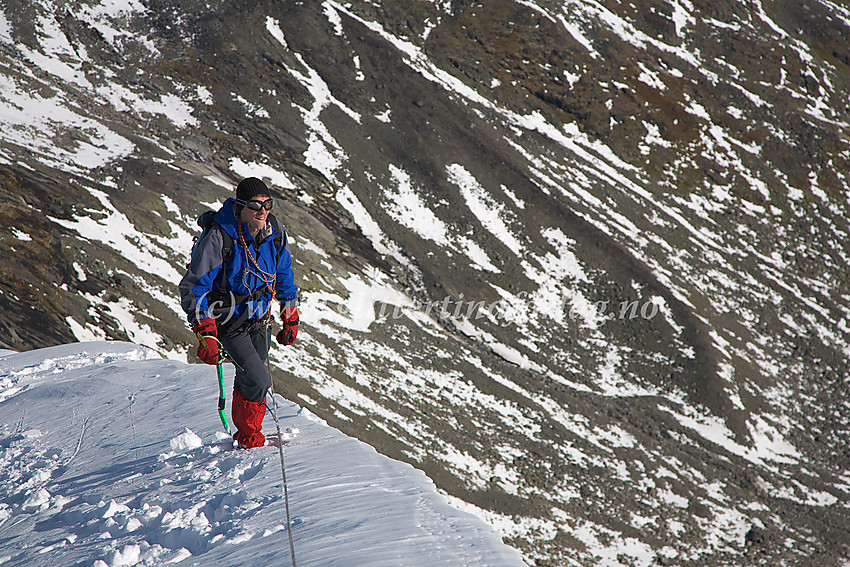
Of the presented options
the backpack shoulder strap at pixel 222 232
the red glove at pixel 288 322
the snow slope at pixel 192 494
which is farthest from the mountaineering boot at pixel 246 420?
the backpack shoulder strap at pixel 222 232

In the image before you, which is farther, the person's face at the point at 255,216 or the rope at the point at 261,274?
the rope at the point at 261,274

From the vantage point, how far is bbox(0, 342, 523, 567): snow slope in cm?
430

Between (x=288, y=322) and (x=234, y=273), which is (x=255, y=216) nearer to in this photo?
(x=234, y=273)

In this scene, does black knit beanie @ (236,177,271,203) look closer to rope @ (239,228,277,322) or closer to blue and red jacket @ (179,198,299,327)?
blue and red jacket @ (179,198,299,327)

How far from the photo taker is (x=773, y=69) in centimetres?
4638

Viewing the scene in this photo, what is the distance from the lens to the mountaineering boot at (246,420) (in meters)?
5.91

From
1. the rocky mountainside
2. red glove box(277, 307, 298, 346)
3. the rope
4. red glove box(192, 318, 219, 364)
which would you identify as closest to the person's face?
the rope

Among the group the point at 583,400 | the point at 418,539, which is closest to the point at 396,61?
the point at 583,400

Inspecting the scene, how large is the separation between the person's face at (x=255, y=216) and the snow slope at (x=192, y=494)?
2458mm

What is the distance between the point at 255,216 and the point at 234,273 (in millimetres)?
667

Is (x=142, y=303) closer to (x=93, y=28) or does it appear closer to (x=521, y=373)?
(x=521, y=373)

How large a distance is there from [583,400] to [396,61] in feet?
92.0

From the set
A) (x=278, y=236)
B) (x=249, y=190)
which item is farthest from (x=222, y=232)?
(x=278, y=236)

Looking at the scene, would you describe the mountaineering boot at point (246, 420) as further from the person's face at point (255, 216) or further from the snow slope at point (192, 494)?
the person's face at point (255, 216)
